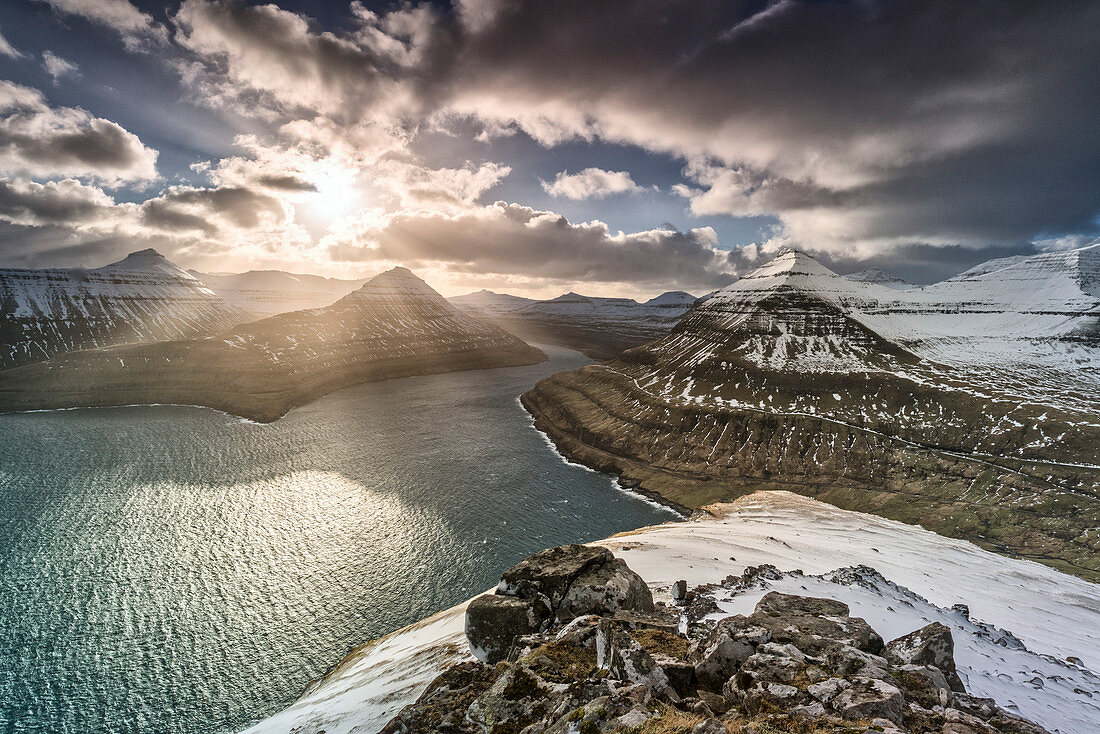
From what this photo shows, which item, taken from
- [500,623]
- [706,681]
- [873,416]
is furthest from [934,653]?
[873,416]

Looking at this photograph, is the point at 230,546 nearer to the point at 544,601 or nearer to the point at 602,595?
the point at 544,601

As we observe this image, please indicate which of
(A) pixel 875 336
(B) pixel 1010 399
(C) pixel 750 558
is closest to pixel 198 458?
(C) pixel 750 558

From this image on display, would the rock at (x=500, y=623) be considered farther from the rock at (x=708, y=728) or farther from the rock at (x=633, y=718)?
the rock at (x=708, y=728)

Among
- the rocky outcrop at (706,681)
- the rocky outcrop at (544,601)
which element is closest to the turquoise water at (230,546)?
the rocky outcrop at (544,601)

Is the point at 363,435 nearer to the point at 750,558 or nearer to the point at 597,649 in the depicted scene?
the point at 750,558

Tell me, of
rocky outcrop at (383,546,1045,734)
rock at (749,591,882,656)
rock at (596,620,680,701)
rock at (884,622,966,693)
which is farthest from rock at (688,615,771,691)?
rock at (884,622,966,693)

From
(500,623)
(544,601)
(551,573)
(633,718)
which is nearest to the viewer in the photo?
(633,718)

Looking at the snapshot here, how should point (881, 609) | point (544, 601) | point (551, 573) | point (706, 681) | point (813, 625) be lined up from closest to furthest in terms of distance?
point (706, 681)
point (813, 625)
point (544, 601)
point (551, 573)
point (881, 609)

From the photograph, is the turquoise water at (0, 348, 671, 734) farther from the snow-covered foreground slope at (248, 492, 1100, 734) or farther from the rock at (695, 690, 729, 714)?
the rock at (695, 690, 729, 714)
